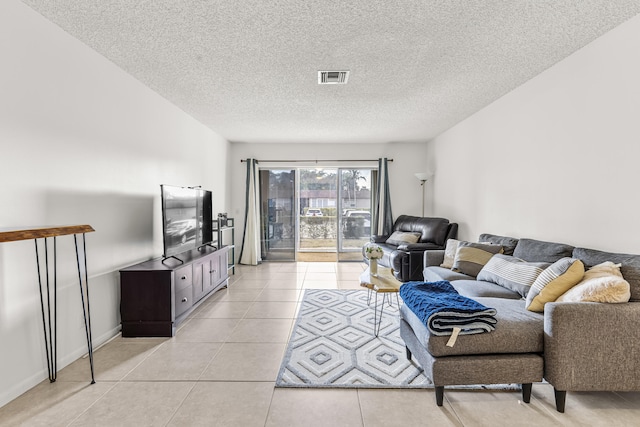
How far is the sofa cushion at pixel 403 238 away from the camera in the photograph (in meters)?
5.27

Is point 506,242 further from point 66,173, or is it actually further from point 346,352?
point 66,173

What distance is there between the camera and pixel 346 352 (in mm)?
2580

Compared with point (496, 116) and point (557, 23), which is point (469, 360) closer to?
point (557, 23)

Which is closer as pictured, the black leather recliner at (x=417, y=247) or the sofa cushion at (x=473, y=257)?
the sofa cushion at (x=473, y=257)

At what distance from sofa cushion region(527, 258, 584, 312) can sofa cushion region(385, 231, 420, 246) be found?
2976 mm

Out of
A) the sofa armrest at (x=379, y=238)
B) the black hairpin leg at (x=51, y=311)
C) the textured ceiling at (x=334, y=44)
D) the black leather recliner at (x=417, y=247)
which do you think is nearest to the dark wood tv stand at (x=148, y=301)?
the black hairpin leg at (x=51, y=311)

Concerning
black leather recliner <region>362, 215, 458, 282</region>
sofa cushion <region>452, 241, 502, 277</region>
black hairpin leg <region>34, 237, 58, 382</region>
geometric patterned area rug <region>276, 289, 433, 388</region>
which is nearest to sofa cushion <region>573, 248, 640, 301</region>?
sofa cushion <region>452, 241, 502, 277</region>

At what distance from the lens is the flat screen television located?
3.19 meters

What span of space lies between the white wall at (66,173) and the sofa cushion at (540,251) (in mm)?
3854

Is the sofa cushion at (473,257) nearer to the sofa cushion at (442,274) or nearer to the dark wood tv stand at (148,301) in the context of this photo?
the sofa cushion at (442,274)

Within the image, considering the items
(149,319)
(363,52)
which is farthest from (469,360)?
(149,319)

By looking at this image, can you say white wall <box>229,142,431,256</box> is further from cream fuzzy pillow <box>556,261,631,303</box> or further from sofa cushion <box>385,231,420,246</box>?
cream fuzzy pillow <box>556,261,631,303</box>

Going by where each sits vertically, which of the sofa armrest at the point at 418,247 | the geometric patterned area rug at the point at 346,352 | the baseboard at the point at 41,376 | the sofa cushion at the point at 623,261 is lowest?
the geometric patterned area rug at the point at 346,352

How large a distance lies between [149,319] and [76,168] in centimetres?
147
